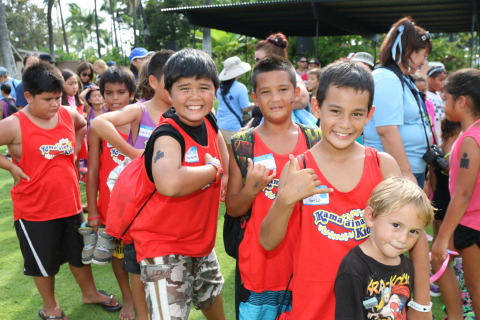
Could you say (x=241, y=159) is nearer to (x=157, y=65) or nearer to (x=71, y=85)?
(x=157, y=65)

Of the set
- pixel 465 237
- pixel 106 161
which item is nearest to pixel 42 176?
pixel 106 161

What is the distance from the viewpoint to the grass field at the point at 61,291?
3.68 metres

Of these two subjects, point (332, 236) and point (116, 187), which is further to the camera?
point (116, 187)

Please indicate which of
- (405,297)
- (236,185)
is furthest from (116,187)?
(405,297)

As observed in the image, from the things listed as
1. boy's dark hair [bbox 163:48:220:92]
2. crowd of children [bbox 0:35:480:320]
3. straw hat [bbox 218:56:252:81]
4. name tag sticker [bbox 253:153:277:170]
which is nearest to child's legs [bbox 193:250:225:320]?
crowd of children [bbox 0:35:480:320]

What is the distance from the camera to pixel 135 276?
2.92 meters

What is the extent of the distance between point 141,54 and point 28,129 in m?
2.91

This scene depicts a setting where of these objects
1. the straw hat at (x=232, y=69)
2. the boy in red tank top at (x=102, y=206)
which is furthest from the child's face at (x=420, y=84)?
the boy in red tank top at (x=102, y=206)

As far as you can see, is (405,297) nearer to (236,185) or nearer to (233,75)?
(236,185)

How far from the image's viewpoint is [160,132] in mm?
2230

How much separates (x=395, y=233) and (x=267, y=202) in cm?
70

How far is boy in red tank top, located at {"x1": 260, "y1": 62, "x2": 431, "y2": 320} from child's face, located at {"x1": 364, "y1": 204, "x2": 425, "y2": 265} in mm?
100

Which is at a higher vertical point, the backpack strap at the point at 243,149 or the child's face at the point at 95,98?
the backpack strap at the point at 243,149

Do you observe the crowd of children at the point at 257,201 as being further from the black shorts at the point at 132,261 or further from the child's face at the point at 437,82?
the child's face at the point at 437,82
